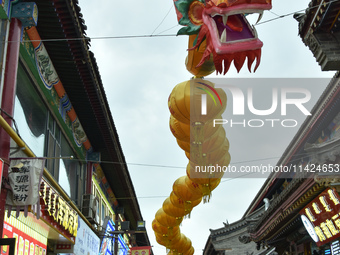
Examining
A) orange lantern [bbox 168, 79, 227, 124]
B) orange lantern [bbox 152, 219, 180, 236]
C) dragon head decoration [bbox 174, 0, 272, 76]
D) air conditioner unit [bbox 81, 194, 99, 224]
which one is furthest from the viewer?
air conditioner unit [bbox 81, 194, 99, 224]

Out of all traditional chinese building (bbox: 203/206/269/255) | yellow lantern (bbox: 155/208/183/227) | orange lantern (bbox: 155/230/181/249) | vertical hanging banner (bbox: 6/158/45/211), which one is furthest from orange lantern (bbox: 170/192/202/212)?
traditional chinese building (bbox: 203/206/269/255)

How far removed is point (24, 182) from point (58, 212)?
2.59 m

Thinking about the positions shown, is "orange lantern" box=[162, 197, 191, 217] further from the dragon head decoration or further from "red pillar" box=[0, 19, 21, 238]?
the dragon head decoration

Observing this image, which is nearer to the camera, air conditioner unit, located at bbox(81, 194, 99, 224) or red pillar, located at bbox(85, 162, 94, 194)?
air conditioner unit, located at bbox(81, 194, 99, 224)

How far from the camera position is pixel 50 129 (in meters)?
13.2

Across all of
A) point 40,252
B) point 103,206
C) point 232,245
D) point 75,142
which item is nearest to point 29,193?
point 40,252

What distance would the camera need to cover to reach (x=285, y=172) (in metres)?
17.9

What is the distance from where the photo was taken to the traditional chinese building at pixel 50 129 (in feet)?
27.9

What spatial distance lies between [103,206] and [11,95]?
531 inches

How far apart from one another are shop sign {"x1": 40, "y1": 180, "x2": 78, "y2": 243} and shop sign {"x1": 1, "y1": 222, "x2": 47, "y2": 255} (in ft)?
2.04

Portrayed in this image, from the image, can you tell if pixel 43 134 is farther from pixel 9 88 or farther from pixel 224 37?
pixel 224 37

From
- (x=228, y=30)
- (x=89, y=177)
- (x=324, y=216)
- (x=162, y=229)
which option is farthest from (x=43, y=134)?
(x=228, y=30)

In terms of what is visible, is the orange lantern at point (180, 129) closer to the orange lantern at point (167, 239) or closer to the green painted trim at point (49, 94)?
the green painted trim at point (49, 94)

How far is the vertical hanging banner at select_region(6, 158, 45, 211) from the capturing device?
8242 mm
